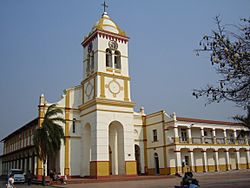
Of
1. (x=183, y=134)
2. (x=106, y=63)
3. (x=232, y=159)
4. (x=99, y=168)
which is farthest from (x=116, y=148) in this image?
(x=232, y=159)

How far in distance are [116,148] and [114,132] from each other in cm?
187

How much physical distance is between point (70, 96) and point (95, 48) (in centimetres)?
637

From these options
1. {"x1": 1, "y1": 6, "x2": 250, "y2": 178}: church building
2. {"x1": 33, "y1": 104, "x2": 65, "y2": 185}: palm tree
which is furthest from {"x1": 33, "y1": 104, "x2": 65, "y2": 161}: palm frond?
{"x1": 1, "y1": 6, "x2": 250, "y2": 178}: church building

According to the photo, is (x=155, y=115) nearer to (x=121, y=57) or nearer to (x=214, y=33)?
(x=121, y=57)

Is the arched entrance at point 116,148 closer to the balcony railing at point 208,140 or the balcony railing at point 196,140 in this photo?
the balcony railing at point 196,140

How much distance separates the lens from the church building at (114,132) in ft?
104

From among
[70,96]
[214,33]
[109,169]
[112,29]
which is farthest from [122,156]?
[214,33]

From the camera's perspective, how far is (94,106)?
31.6 meters

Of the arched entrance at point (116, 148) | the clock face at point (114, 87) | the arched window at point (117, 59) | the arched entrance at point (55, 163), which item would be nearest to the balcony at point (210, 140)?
the arched entrance at point (116, 148)

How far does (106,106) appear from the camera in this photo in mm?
31984

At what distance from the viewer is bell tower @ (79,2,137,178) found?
30.8 metres

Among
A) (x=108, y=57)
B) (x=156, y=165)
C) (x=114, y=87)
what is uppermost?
(x=108, y=57)

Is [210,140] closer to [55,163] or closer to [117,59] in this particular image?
[117,59]

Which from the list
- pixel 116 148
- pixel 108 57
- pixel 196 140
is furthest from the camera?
pixel 196 140
